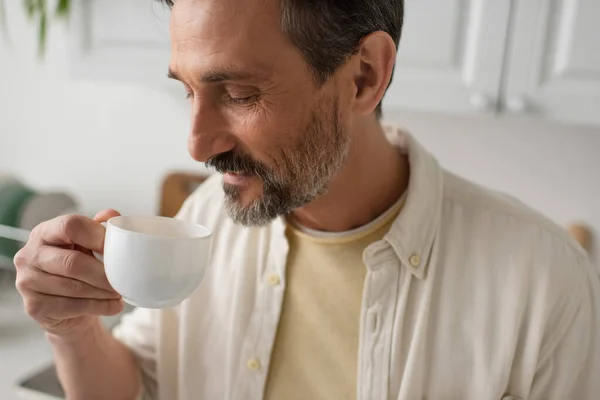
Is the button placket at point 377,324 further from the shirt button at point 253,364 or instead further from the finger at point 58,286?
the finger at point 58,286

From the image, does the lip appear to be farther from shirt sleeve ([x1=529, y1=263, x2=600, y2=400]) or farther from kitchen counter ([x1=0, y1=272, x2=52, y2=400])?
kitchen counter ([x1=0, y1=272, x2=52, y2=400])

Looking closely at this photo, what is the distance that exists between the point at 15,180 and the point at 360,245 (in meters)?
1.24

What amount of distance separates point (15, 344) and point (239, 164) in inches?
35.5

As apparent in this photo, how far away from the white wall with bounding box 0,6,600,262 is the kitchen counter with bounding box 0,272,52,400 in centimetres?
48

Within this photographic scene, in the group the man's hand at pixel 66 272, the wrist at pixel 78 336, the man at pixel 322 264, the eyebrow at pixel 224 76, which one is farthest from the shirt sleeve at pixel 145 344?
the eyebrow at pixel 224 76

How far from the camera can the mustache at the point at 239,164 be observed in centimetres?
82

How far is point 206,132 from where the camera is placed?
0.78 m

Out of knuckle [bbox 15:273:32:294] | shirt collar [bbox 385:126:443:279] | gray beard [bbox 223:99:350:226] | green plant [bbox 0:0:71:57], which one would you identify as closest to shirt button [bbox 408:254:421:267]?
shirt collar [bbox 385:126:443:279]

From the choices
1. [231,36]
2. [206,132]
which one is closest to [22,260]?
[206,132]

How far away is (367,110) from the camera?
2.89 ft

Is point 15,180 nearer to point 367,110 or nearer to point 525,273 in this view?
point 367,110

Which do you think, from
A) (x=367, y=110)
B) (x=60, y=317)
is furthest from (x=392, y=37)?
(x=60, y=317)

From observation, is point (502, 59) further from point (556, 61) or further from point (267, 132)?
point (267, 132)

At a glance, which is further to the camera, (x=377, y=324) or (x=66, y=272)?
(x=377, y=324)
